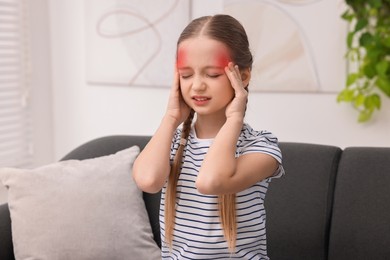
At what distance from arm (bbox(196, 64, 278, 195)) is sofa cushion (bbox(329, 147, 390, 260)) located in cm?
88

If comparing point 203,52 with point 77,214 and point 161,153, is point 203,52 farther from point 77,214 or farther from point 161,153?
point 77,214

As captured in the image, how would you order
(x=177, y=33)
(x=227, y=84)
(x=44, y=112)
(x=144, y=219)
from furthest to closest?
(x=44, y=112), (x=177, y=33), (x=144, y=219), (x=227, y=84)

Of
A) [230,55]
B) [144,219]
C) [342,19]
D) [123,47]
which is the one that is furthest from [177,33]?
[230,55]

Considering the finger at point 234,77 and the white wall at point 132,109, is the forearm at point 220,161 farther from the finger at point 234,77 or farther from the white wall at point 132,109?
the white wall at point 132,109

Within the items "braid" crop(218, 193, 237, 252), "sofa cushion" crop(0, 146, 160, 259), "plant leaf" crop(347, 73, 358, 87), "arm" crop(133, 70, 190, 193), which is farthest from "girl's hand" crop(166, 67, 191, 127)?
"plant leaf" crop(347, 73, 358, 87)

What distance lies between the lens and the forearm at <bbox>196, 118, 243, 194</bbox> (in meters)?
1.33

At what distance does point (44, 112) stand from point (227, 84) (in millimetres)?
2107

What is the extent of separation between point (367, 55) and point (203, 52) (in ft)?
4.87

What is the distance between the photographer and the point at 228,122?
1.39m

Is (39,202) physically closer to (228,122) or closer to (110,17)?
(228,122)

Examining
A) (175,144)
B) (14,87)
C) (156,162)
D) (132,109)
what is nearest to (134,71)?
(132,109)

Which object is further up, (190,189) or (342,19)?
(342,19)

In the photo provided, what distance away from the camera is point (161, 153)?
1.45 meters

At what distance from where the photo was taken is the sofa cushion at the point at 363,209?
2113 millimetres
